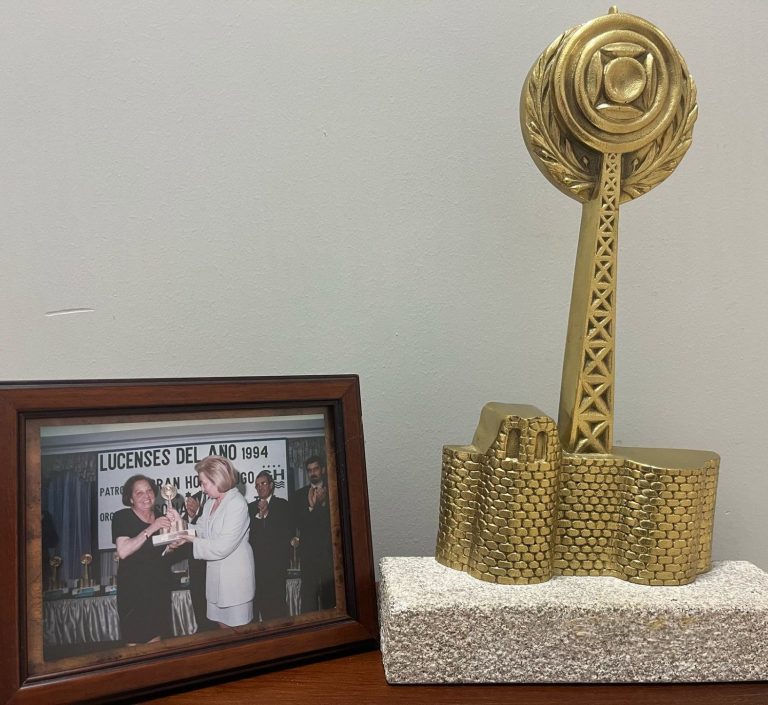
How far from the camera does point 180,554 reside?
0.56 meters

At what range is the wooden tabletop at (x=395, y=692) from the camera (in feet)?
1.75

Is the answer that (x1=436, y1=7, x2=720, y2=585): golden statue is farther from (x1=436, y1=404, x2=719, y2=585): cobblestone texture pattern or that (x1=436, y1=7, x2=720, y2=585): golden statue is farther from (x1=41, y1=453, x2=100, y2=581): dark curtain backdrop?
(x1=41, y1=453, x2=100, y2=581): dark curtain backdrop

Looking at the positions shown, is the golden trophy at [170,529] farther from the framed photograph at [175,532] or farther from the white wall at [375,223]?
the white wall at [375,223]

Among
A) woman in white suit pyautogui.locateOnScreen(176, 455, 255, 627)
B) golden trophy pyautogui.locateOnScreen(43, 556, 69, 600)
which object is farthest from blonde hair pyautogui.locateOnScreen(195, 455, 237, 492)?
golden trophy pyautogui.locateOnScreen(43, 556, 69, 600)

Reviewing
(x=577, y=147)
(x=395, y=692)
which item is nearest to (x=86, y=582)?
(x=395, y=692)

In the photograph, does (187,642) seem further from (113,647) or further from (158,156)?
(158,156)

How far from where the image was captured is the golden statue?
595mm

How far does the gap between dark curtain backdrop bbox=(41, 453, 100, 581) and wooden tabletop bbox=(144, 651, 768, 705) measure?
0.38 feet

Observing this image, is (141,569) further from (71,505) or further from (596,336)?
(596,336)

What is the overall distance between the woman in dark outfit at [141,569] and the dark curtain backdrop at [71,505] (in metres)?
0.02

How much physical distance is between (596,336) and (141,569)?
0.42m

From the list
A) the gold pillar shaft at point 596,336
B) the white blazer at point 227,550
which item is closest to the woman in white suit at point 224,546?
the white blazer at point 227,550

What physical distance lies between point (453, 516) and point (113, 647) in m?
0.28

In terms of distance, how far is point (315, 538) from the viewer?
0.60m
